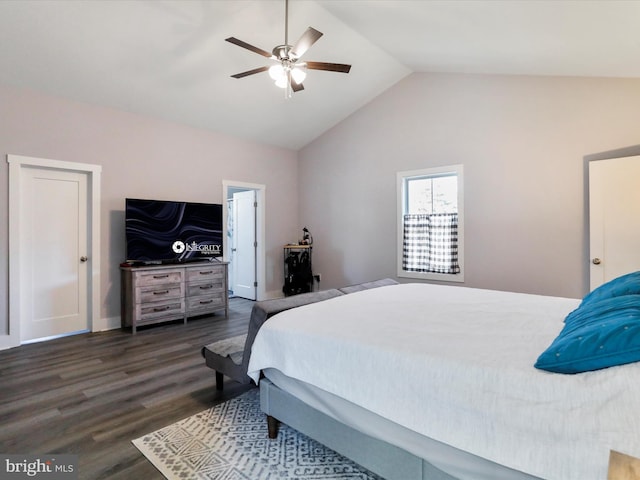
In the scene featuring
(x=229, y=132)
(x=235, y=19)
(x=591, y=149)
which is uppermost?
(x=235, y=19)

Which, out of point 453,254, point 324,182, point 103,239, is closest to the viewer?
point 103,239

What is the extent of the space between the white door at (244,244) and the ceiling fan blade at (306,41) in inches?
138

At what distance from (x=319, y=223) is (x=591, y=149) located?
4.13 metres

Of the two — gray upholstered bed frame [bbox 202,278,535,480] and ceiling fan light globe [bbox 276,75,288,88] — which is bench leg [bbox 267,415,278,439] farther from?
ceiling fan light globe [bbox 276,75,288,88]

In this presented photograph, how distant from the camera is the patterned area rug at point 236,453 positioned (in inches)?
67.1

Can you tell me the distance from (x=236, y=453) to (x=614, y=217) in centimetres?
407

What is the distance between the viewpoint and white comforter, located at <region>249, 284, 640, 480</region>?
98 centimetres

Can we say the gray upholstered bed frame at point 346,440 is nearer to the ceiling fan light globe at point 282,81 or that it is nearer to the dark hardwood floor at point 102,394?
the dark hardwood floor at point 102,394

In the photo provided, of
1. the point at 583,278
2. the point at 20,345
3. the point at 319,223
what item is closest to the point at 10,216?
the point at 20,345

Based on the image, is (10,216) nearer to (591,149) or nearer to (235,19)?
(235,19)

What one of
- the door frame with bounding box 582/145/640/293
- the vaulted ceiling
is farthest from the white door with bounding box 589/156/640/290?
the vaulted ceiling

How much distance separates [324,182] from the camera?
20.6 feet

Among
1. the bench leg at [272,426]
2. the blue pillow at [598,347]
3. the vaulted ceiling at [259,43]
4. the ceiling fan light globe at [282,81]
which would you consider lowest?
the bench leg at [272,426]

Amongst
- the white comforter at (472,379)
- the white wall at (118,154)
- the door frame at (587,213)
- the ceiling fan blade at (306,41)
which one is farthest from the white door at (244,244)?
the door frame at (587,213)
